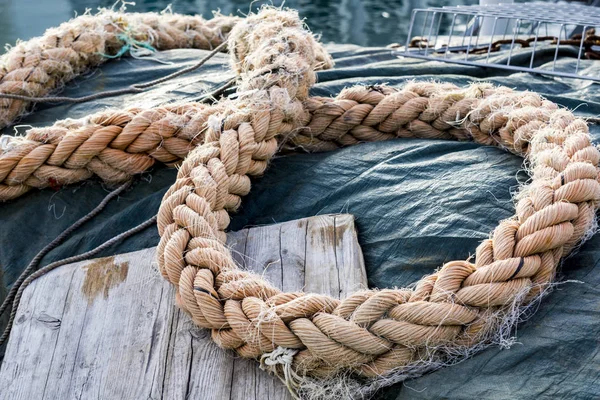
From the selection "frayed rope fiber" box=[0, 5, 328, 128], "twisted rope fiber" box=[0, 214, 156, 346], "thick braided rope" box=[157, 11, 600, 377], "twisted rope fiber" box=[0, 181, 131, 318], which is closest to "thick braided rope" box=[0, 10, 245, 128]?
"frayed rope fiber" box=[0, 5, 328, 128]

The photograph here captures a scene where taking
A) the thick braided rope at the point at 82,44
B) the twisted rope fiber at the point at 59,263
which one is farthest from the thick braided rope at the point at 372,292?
the thick braided rope at the point at 82,44

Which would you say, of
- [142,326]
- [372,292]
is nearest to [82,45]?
[142,326]

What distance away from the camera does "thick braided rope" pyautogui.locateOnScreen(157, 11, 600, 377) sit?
129cm

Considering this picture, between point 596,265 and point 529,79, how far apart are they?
116 cm

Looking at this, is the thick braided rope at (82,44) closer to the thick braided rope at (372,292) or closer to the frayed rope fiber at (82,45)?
the frayed rope fiber at (82,45)

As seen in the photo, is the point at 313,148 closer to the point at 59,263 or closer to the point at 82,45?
the point at 59,263

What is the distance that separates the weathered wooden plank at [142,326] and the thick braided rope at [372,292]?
0.08 metres

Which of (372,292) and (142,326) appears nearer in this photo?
(372,292)

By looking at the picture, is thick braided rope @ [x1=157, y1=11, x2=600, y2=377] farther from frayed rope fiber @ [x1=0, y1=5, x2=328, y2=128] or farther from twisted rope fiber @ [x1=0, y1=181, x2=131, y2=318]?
frayed rope fiber @ [x1=0, y1=5, x2=328, y2=128]

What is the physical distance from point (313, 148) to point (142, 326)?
0.72m

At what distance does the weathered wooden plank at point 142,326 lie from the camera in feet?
4.72

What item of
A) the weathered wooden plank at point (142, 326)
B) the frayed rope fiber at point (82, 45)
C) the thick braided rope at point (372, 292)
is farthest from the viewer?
the frayed rope fiber at point (82, 45)

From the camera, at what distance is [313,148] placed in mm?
2002

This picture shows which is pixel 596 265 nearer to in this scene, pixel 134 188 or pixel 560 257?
pixel 560 257
